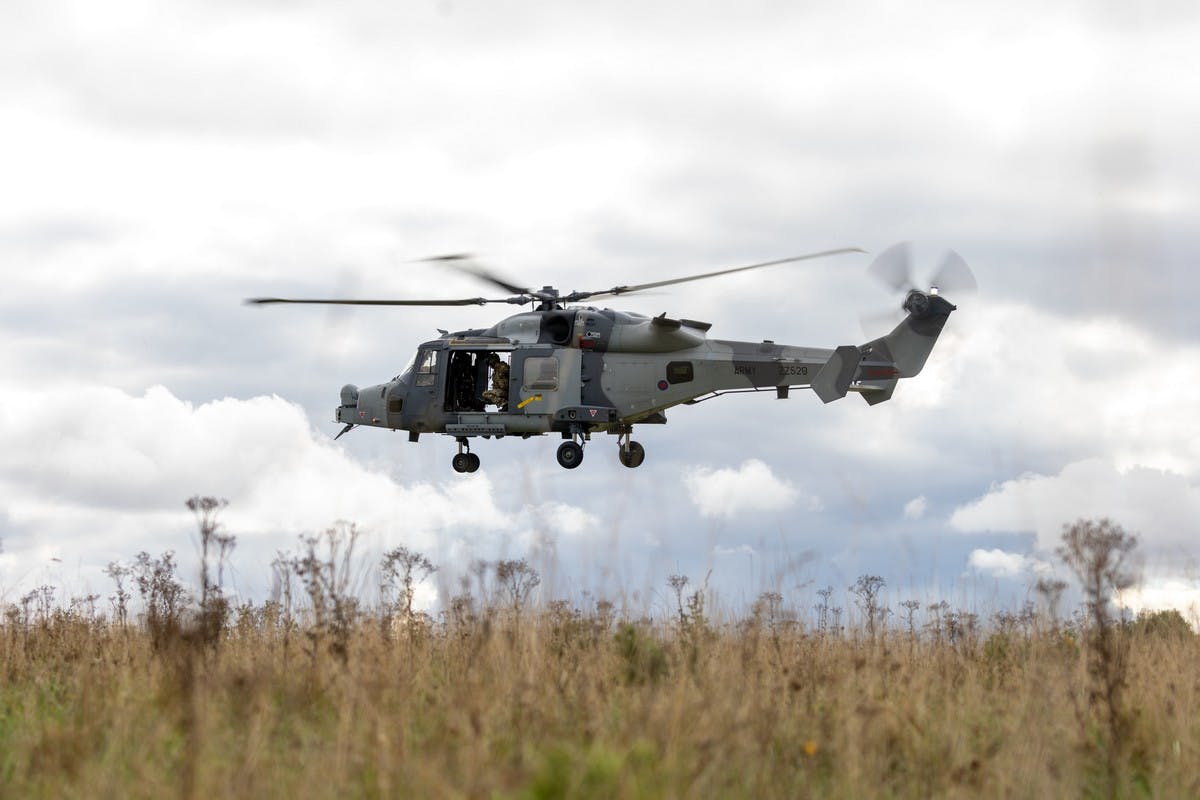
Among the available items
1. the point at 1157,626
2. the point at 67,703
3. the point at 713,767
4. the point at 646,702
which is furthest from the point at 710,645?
the point at 1157,626

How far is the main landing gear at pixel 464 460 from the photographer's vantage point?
20.0 metres

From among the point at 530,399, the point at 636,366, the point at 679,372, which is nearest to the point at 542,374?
the point at 530,399

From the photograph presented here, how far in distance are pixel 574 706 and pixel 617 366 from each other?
1236cm

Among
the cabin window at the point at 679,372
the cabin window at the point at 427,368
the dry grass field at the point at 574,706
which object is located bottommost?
the dry grass field at the point at 574,706

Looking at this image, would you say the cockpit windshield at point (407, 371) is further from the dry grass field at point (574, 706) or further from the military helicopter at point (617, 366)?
the dry grass field at point (574, 706)

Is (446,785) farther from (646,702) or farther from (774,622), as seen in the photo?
(774,622)

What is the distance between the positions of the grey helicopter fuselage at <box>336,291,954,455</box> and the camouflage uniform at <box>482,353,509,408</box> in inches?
2.9

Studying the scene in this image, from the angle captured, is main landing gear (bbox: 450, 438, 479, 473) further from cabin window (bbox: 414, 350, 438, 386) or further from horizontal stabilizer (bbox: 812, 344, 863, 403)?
horizontal stabilizer (bbox: 812, 344, 863, 403)

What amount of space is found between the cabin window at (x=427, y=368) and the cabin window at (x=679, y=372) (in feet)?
13.5

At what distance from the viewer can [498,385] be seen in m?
19.6

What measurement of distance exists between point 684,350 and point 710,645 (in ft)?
33.9

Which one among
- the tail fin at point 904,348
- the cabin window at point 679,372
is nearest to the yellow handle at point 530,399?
the cabin window at point 679,372

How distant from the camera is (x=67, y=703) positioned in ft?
26.9

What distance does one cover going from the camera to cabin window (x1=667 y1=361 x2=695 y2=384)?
18766mm
